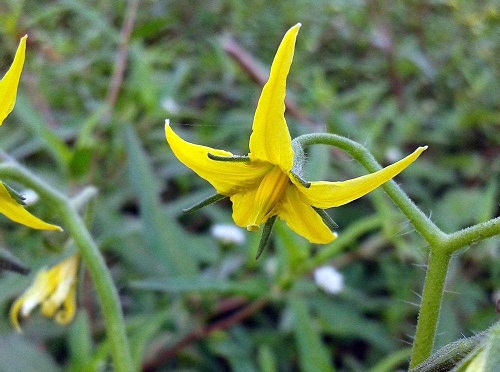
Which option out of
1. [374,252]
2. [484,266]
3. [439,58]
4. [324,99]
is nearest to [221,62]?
[324,99]

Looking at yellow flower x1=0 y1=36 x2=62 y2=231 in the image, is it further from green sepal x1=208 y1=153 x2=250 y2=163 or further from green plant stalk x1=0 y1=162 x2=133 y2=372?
green sepal x1=208 y1=153 x2=250 y2=163

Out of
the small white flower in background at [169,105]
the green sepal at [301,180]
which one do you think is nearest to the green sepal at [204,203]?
the green sepal at [301,180]

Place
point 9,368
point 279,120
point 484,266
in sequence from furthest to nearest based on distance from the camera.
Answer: point 484,266 < point 9,368 < point 279,120

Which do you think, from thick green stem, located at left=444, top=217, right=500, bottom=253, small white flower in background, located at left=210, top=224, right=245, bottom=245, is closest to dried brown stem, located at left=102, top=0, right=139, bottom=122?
small white flower in background, located at left=210, top=224, right=245, bottom=245

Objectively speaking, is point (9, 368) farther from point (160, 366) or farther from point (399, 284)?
point (399, 284)

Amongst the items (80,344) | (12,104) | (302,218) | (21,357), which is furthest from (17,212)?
(21,357)

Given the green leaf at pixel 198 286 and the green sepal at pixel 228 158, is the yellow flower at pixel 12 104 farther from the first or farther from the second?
the green leaf at pixel 198 286
